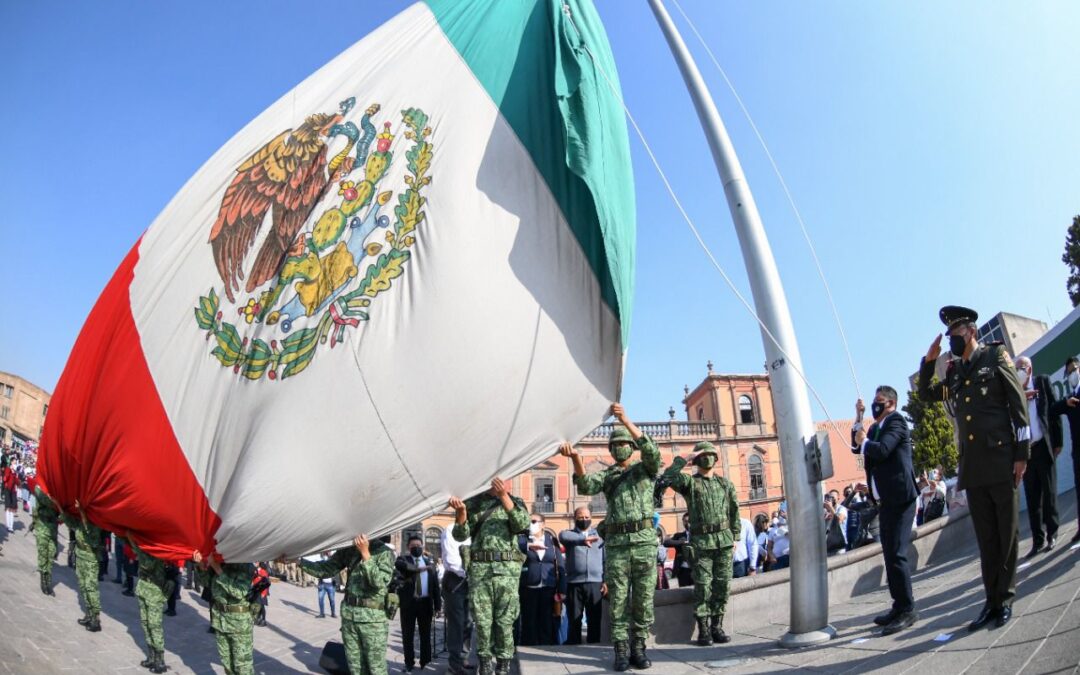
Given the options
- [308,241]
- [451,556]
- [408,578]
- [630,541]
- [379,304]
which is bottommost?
[408,578]

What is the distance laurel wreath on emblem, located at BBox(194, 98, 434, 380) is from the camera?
4875 mm

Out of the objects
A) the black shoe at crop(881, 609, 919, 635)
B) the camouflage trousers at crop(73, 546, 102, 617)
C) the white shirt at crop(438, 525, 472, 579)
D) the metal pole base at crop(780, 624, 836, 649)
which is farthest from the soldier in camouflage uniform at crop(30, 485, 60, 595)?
the black shoe at crop(881, 609, 919, 635)

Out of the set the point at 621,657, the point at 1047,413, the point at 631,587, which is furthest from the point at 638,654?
the point at 1047,413

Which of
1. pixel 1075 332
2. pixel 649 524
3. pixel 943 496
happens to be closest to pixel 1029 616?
pixel 649 524

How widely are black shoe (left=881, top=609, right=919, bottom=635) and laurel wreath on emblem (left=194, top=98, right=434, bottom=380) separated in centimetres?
445

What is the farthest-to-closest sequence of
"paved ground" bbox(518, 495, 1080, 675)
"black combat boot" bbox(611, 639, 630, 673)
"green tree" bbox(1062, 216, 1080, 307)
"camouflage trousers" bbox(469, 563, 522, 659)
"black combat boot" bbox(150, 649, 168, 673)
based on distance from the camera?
"green tree" bbox(1062, 216, 1080, 307) → "black combat boot" bbox(150, 649, 168, 673) → "camouflage trousers" bbox(469, 563, 522, 659) → "black combat boot" bbox(611, 639, 630, 673) → "paved ground" bbox(518, 495, 1080, 675)

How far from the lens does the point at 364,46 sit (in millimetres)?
5980

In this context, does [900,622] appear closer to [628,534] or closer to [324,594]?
[628,534]

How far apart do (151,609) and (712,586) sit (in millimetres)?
6502

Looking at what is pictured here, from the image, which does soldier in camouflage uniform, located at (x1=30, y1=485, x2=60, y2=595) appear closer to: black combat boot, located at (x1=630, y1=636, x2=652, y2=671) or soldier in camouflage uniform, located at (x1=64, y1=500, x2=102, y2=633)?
soldier in camouflage uniform, located at (x1=64, y1=500, x2=102, y2=633)

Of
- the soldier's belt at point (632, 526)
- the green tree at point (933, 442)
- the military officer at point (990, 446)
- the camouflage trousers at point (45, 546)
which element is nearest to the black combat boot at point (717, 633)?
the soldier's belt at point (632, 526)

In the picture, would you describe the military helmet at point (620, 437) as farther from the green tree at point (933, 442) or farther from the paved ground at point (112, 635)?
the green tree at point (933, 442)

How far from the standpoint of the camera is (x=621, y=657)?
5051 millimetres

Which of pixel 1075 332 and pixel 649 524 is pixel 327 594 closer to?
pixel 649 524
